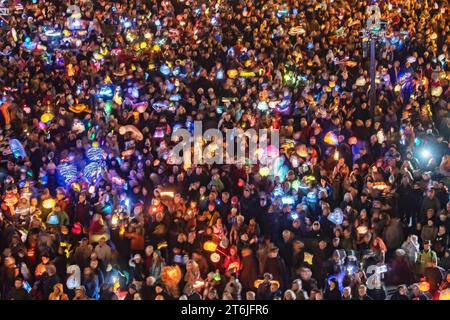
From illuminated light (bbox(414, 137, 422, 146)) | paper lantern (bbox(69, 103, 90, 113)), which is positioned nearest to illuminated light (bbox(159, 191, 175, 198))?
paper lantern (bbox(69, 103, 90, 113))

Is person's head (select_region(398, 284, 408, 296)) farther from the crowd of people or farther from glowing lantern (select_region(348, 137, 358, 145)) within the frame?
glowing lantern (select_region(348, 137, 358, 145))

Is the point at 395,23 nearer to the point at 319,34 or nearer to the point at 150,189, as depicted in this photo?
the point at 319,34

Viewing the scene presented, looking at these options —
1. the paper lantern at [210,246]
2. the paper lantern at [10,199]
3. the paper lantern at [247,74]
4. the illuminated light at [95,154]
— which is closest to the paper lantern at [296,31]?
the paper lantern at [247,74]

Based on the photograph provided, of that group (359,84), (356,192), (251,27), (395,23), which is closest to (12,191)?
(356,192)

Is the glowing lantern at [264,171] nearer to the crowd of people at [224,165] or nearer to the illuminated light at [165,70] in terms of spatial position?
the crowd of people at [224,165]

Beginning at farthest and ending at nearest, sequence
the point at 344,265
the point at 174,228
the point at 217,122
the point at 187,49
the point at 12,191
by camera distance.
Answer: the point at 187,49 < the point at 217,122 < the point at 12,191 < the point at 174,228 < the point at 344,265

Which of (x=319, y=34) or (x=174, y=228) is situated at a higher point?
(x=319, y=34)

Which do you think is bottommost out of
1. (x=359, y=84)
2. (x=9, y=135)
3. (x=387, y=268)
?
(x=387, y=268)

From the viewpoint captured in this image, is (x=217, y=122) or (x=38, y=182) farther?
(x=217, y=122)
